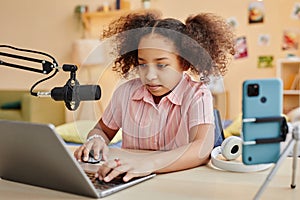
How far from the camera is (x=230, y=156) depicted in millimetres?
1057

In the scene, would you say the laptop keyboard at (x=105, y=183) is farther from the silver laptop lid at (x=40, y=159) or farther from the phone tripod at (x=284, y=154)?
the phone tripod at (x=284, y=154)

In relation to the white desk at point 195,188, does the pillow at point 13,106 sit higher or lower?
lower

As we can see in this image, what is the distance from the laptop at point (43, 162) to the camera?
73cm

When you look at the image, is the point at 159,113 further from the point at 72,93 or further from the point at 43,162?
the point at 43,162

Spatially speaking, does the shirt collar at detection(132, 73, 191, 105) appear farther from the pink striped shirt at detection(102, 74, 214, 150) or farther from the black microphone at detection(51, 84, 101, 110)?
the black microphone at detection(51, 84, 101, 110)

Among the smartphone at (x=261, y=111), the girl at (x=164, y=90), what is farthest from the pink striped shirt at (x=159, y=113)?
the smartphone at (x=261, y=111)

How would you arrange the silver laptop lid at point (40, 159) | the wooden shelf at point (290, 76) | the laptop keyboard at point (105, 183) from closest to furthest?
1. the silver laptop lid at point (40, 159)
2. the laptop keyboard at point (105, 183)
3. the wooden shelf at point (290, 76)

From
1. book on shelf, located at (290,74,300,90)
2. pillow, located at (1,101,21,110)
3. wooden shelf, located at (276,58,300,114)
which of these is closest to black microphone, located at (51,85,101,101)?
wooden shelf, located at (276,58,300,114)

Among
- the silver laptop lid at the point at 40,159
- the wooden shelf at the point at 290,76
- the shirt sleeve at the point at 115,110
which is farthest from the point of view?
the wooden shelf at the point at 290,76

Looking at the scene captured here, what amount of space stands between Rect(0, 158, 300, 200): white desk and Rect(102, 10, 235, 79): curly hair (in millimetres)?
248


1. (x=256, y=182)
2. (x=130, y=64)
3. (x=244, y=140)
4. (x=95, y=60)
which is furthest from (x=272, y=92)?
(x=95, y=60)

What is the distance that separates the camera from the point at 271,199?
80 cm

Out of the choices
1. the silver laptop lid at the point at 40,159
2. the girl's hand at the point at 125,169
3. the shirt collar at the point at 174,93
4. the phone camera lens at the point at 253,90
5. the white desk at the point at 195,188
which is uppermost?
the phone camera lens at the point at 253,90

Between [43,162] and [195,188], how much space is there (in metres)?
0.29
